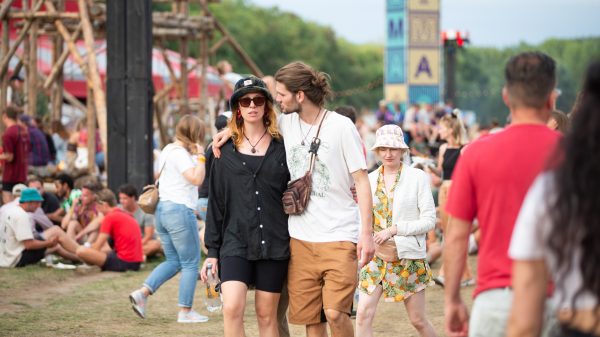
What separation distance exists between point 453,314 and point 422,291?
302 centimetres

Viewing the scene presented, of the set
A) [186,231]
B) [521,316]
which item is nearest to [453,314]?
[521,316]

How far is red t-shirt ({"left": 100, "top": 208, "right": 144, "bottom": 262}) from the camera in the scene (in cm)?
1272

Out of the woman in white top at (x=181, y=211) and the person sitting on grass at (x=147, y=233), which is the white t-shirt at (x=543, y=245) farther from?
the person sitting on grass at (x=147, y=233)

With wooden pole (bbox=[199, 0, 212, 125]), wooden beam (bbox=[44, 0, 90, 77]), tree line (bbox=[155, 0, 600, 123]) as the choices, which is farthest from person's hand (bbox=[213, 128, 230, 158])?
tree line (bbox=[155, 0, 600, 123])

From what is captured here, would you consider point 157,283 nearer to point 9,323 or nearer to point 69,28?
point 9,323

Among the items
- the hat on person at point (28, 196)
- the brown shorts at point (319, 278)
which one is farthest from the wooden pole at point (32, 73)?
the brown shorts at point (319, 278)

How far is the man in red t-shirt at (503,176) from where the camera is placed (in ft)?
13.2

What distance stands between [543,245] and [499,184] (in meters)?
0.68

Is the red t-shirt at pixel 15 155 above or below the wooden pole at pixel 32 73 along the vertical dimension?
below

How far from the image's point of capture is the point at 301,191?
20.0 ft

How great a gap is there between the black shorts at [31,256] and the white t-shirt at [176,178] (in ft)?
14.4

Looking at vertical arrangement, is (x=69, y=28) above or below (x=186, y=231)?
above

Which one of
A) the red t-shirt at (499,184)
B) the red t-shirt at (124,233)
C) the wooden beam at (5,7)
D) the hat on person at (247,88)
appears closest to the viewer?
the red t-shirt at (499,184)

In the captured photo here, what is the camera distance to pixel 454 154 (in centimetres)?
1183
